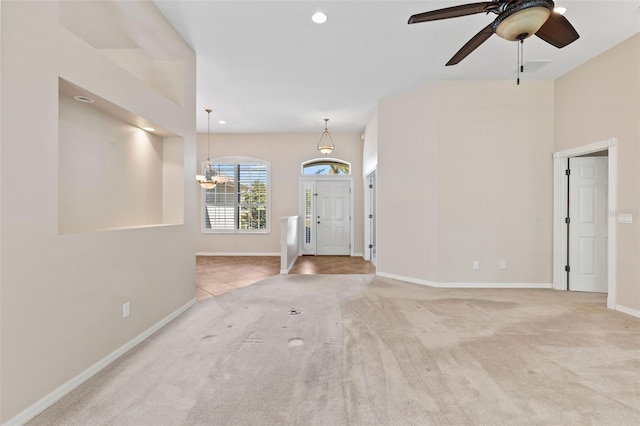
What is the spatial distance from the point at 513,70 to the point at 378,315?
153 inches

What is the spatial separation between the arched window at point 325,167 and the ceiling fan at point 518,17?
570 cm

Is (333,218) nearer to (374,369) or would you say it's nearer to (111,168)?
(111,168)

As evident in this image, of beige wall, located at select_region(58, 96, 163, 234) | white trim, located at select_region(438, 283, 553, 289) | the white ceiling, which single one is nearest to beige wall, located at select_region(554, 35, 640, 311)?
the white ceiling

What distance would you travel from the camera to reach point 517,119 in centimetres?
461

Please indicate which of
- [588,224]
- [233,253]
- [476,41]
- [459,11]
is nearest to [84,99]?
[459,11]

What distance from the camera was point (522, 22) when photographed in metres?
1.84

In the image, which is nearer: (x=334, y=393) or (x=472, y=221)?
(x=334, y=393)

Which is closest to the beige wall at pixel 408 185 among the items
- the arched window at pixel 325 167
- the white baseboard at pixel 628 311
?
the white baseboard at pixel 628 311

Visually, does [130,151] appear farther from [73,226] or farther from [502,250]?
[502,250]

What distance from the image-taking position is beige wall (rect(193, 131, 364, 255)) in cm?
779

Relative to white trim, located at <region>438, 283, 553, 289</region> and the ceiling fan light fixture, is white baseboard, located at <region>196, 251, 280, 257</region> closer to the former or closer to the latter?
white trim, located at <region>438, 283, 553, 289</region>

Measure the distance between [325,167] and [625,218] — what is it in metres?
5.78

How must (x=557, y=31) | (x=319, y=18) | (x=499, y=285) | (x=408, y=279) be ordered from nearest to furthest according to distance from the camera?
(x=557, y=31) < (x=319, y=18) < (x=499, y=285) < (x=408, y=279)

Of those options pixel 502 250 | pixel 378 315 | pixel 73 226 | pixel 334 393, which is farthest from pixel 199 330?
pixel 502 250
